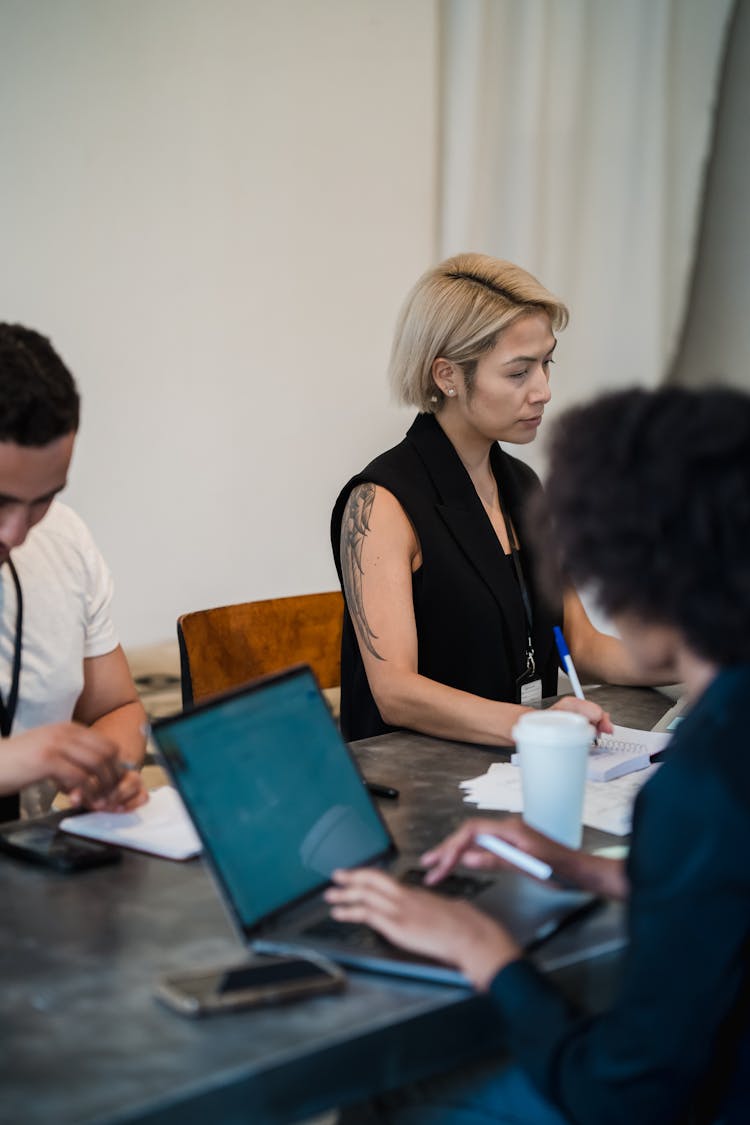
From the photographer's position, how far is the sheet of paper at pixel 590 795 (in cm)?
137

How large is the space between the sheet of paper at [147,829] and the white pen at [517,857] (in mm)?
307

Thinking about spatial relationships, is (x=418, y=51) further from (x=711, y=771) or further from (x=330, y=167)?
(x=711, y=771)

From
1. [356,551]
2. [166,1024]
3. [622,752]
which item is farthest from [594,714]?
[166,1024]

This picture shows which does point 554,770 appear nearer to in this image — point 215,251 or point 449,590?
point 449,590

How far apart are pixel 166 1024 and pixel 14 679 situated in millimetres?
796

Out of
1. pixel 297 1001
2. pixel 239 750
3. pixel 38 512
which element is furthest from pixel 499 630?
pixel 297 1001

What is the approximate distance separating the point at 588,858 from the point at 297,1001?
0.34m

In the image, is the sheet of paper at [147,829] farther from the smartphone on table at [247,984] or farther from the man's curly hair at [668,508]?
the man's curly hair at [668,508]

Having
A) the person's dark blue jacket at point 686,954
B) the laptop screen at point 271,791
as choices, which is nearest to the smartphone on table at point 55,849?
the laptop screen at point 271,791

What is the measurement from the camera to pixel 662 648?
3.08 feet

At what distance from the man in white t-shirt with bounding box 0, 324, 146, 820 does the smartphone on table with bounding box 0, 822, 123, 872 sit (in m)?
0.05

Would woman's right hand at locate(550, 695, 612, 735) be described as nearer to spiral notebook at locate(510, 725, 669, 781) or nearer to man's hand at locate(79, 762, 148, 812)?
spiral notebook at locate(510, 725, 669, 781)

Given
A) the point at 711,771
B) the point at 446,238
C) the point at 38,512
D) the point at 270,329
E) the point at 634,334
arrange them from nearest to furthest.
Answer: the point at 711,771, the point at 38,512, the point at 270,329, the point at 446,238, the point at 634,334

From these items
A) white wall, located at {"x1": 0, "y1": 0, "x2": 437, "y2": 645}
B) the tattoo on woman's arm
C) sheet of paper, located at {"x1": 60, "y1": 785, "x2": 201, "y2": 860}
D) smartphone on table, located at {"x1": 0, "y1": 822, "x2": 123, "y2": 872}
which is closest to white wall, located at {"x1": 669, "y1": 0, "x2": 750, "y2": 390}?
white wall, located at {"x1": 0, "y1": 0, "x2": 437, "y2": 645}
